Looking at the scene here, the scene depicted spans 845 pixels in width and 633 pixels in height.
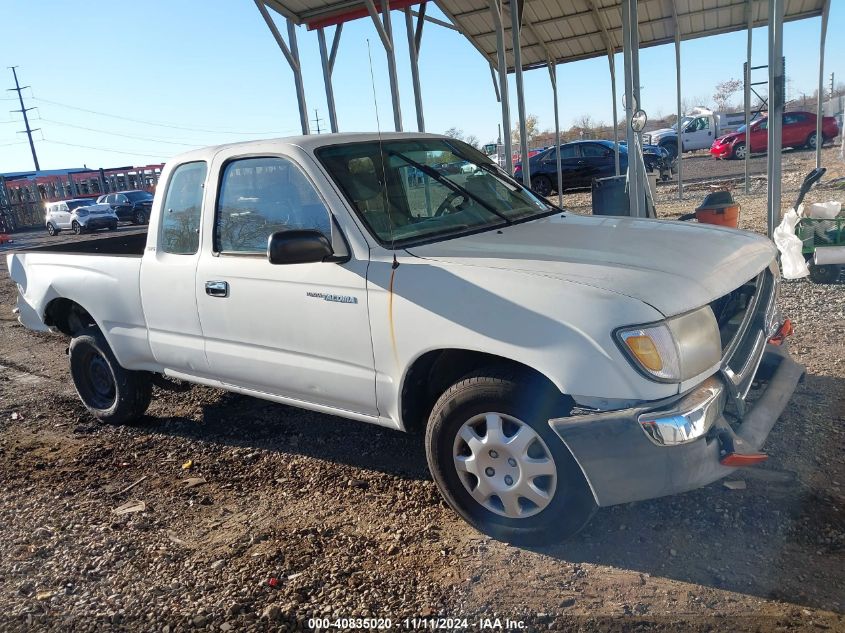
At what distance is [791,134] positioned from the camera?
27.7 meters

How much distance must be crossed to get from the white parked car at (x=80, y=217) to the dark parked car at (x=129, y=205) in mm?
1163

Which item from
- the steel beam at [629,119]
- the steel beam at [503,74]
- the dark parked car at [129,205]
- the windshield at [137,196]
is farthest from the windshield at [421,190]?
the windshield at [137,196]

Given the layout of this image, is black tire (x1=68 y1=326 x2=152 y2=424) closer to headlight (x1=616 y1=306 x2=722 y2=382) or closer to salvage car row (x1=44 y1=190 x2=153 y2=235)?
headlight (x1=616 y1=306 x2=722 y2=382)

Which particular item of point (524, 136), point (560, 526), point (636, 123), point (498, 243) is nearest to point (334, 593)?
point (560, 526)

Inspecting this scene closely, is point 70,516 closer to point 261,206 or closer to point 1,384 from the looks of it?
point 261,206

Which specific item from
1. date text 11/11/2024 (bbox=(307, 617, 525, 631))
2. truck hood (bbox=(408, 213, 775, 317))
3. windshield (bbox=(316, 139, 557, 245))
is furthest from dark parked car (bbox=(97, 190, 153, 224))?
date text 11/11/2024 (bbox=(307, 617, 525, 631))

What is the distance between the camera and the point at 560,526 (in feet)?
9.84

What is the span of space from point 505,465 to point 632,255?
3.51 feet

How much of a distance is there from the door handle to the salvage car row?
93.0ft

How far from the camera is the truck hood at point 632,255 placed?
2.83m

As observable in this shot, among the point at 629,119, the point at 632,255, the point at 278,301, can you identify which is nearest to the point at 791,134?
the point at 629,119

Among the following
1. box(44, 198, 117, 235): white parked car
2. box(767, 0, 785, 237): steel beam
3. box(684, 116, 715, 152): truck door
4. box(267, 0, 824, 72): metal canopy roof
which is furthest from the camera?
box(684, 116, 715, 152): truck door

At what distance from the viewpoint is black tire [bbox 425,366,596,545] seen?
2910 mm

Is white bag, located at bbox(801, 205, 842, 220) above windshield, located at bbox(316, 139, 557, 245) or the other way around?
the other way around
